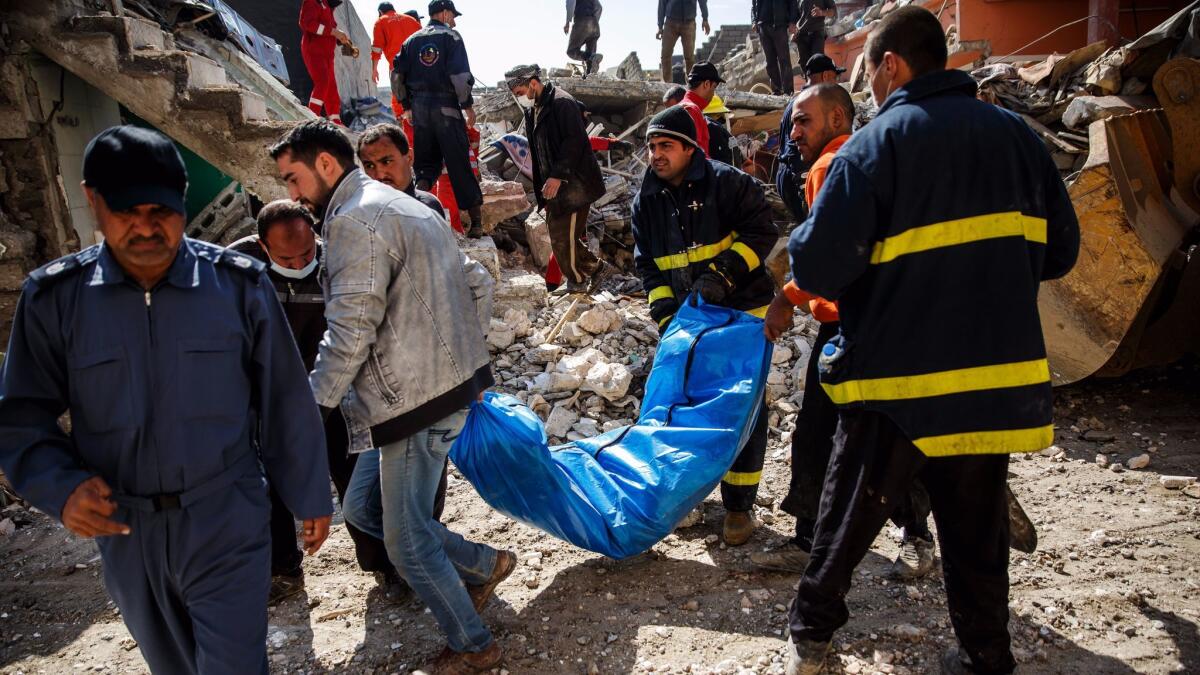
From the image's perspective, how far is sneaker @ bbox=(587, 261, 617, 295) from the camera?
6.76 meters

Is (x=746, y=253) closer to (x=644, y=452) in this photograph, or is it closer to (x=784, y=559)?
(x=644, y=452)

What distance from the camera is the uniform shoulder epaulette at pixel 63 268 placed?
1.69 metres

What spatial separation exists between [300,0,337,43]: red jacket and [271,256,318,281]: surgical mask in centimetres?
577

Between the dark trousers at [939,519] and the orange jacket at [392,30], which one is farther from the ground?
the orange jacket at [392,30]

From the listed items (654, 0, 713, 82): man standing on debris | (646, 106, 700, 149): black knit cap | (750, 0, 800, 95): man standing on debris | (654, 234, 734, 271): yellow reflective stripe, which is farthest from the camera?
(654, 0, 713, 82): man standing on debris

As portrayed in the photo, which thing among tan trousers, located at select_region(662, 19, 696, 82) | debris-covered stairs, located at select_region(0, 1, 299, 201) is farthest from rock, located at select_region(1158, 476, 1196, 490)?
tan trousers, located at select_region(662, 19, 696, 82)

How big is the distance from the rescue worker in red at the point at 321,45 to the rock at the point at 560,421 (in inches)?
201

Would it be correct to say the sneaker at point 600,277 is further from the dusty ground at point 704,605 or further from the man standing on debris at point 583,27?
the man standing on debris at point 583,27

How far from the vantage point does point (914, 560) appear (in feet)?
9.90

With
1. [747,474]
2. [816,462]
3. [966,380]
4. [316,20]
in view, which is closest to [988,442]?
[966,380]

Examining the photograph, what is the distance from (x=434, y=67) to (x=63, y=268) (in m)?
5.02

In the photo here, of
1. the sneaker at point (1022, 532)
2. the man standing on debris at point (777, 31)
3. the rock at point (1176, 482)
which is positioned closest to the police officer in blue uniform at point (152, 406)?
the sneaker at point (1022, 532)

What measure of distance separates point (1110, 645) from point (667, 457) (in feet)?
5.48

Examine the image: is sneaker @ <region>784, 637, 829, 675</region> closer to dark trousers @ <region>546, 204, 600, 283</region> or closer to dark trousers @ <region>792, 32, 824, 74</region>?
dark trousers @ <region>546, 204, 600, 283</region>
